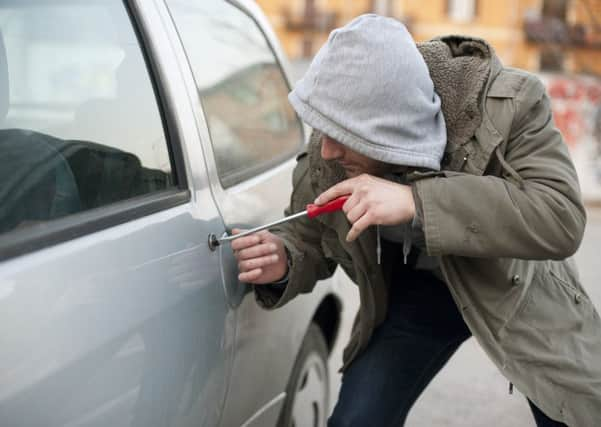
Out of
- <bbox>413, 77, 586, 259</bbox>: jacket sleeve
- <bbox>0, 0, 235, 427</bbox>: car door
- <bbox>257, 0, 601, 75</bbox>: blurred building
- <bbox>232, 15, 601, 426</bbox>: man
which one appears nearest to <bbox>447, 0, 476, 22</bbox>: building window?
<bbox>257, 0, 601, 75</bbox>: blurred building

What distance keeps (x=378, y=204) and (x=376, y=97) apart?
0.74 feet

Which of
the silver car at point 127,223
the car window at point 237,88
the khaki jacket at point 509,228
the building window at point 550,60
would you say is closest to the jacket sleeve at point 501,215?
the khaki jacket at point 509,228

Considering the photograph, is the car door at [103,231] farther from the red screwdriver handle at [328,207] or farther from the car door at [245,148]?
the red screwdriver handle at [328,207]

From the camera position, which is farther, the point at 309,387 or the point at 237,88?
the point at 309,387

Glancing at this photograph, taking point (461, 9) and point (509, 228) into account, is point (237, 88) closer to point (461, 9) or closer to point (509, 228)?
point (509, 228)

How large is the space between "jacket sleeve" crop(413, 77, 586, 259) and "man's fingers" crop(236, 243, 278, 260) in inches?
17.6

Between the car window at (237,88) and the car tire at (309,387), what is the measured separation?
65cm

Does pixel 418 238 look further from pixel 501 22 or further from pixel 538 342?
pixel 501 22

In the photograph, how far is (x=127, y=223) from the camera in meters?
1.70

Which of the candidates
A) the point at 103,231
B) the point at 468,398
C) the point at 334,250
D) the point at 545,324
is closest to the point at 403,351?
the point at 334,250

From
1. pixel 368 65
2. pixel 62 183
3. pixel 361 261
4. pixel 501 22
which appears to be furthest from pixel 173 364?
pixel 501 22

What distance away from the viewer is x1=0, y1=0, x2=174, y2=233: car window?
1594 mm

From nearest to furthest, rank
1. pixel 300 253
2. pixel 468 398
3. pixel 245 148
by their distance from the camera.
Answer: pixel 300 253 → pixel 245 148 → pixel 468 398

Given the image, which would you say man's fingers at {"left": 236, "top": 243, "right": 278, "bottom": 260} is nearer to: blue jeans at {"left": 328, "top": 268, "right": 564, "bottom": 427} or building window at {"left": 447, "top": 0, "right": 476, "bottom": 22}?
blue jeans at {"left": 328, "top": 268, "right": 564, "bottom": 427}
